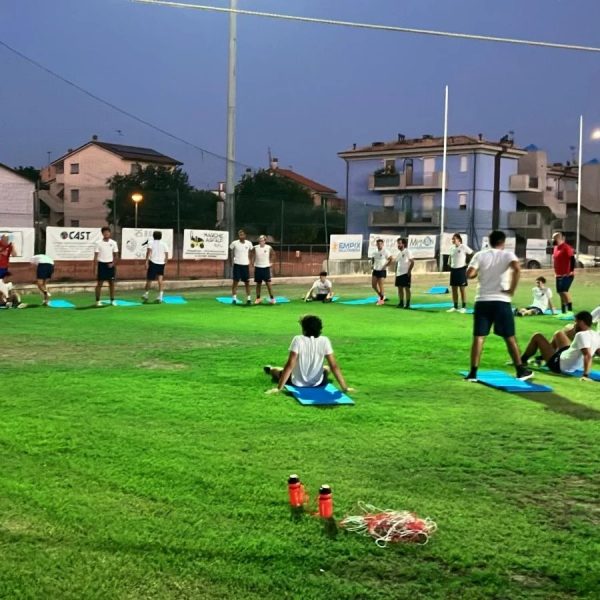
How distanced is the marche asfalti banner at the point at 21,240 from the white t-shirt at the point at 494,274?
15.5 metres

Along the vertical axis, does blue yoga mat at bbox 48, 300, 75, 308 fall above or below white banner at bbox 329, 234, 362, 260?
below

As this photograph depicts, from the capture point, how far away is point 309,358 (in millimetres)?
8117

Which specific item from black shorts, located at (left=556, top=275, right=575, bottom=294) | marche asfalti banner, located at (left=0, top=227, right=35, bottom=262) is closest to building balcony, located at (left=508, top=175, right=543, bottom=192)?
black shorts, located at (left=556, top=275, right=575, bottom=294)

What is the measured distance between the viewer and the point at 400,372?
9492 millimetres

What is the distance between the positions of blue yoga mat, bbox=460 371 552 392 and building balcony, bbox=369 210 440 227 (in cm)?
4300

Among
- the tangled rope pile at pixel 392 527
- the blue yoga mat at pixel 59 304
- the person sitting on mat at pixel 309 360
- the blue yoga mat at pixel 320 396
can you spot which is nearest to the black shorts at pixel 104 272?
the blue yoga mat at pixel 59 304

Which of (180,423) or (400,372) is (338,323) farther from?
(180,423)

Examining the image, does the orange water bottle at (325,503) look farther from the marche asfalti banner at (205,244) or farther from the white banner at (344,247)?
the white banner at (344,247)

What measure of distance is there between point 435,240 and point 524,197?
27.5 m

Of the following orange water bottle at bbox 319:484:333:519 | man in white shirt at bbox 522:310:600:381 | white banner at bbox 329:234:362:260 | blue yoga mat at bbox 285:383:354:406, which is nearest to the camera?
orange water bottle at bbox 319:484:333:519

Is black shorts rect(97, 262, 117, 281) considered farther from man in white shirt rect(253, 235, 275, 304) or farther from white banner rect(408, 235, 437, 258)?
white banner rect(408, 235, 437, 258)

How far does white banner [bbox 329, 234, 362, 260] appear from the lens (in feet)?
98.3

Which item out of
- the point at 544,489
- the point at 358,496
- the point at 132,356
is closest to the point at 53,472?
the point at 358,496

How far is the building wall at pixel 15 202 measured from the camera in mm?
21172
